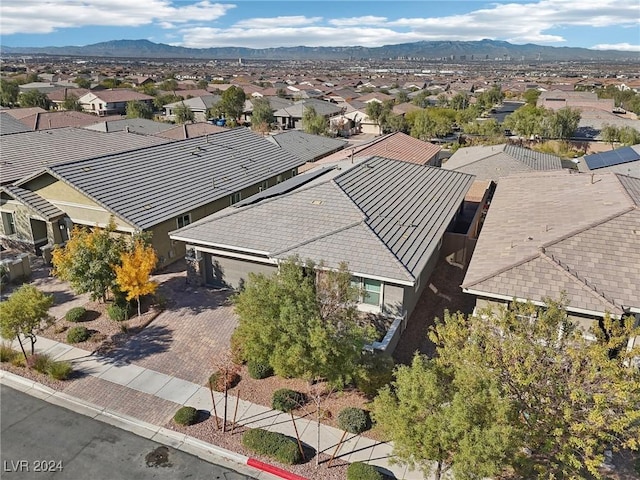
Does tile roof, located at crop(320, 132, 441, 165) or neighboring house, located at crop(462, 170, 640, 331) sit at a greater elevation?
tile roof, located at crop(320, 132, 441, 165)

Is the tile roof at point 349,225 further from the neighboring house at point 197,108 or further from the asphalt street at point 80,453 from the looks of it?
the neighboring house at point 197,108

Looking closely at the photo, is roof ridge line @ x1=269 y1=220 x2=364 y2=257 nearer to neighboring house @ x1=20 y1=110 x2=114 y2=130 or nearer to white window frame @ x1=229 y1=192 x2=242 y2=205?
white window frame @ x1=229 y1=192 x2=242 y2=205

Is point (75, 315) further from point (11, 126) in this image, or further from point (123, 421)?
point (11, 126)

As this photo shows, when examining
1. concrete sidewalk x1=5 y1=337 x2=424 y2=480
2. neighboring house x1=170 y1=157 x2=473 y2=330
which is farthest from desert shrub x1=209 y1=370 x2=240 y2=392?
neighboring house x1=170 y1=157 x2=473 y2=330

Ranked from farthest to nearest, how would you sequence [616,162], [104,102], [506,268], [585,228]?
[104,102]
[616,162]
[585,228]
[506,268]

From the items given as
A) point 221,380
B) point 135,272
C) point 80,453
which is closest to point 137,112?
point 135,272
